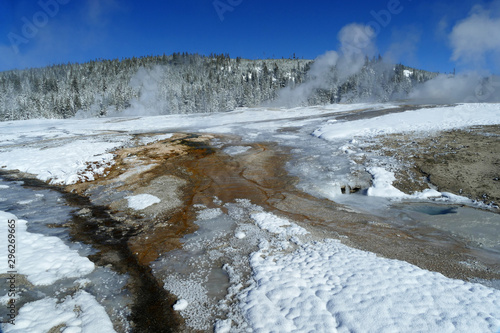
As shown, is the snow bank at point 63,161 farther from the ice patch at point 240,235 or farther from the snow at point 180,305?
the snow at point 180,305

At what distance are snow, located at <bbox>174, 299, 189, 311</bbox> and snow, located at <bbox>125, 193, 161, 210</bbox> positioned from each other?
17.2 ft

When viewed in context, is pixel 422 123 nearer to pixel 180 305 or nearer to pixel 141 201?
pixel 141 201

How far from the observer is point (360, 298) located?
4.49 metres

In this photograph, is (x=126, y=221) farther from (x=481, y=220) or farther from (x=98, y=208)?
(x=481, y=220)

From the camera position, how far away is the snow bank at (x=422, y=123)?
62.1 feet

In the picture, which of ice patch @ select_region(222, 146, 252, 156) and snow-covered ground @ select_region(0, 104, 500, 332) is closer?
snow-covered ground @ select_region(0, 104, 500, 332)

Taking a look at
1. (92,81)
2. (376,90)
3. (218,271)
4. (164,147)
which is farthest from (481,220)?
(92,81)

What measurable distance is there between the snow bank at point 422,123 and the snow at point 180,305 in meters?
17.1

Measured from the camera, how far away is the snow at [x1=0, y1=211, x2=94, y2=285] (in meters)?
5.34

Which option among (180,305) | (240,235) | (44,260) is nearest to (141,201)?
(44,260)

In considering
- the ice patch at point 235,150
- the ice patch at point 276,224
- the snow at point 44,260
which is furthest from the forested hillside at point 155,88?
the snow at point 44,260

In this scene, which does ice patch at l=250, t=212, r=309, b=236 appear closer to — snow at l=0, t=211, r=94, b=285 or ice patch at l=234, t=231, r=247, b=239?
ice patch at l=234, t=231, r=247, b=239

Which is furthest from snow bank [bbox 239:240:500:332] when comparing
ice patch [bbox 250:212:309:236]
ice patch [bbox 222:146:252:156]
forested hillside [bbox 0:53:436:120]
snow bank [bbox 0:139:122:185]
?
forested hillside [bbox 0:53:436:120]

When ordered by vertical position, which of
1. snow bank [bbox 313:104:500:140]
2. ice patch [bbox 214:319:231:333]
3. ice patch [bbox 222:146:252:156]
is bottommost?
ice patch [bbox 214:319:231:333]
